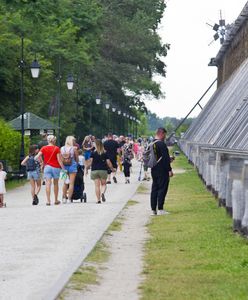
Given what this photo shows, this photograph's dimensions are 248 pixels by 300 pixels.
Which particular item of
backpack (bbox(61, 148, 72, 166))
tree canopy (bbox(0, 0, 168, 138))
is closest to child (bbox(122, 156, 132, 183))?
tree canopy (bbox(0, 0, 168, 138))

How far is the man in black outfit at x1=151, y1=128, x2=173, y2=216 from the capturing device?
23.4m

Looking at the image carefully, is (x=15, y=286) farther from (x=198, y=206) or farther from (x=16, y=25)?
(x=16, y=25)

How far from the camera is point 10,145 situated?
40656mm

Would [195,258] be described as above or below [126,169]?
below

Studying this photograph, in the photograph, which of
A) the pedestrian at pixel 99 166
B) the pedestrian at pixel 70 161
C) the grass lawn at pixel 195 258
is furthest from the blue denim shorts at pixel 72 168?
the grass lawn at pixel 195 258

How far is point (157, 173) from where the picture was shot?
23438 millimetres

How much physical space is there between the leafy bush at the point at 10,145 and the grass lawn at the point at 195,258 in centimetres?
1547

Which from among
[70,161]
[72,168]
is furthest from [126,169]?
[70,161]

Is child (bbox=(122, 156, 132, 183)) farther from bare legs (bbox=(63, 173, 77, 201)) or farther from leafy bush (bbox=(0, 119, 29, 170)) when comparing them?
bare legs (bbox=(63, 173, 77, 201))

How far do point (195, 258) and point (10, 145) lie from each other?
26460 millimetres

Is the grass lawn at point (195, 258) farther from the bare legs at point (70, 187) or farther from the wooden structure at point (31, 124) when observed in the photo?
the wooden structure at point (31, 124)

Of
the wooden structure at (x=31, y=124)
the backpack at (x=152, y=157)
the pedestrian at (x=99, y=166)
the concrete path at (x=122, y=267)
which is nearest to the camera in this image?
the concrete path at (x=122, y=267)

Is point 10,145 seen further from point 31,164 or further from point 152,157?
point 152,157

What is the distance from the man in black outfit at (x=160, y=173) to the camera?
2342 centimetres
